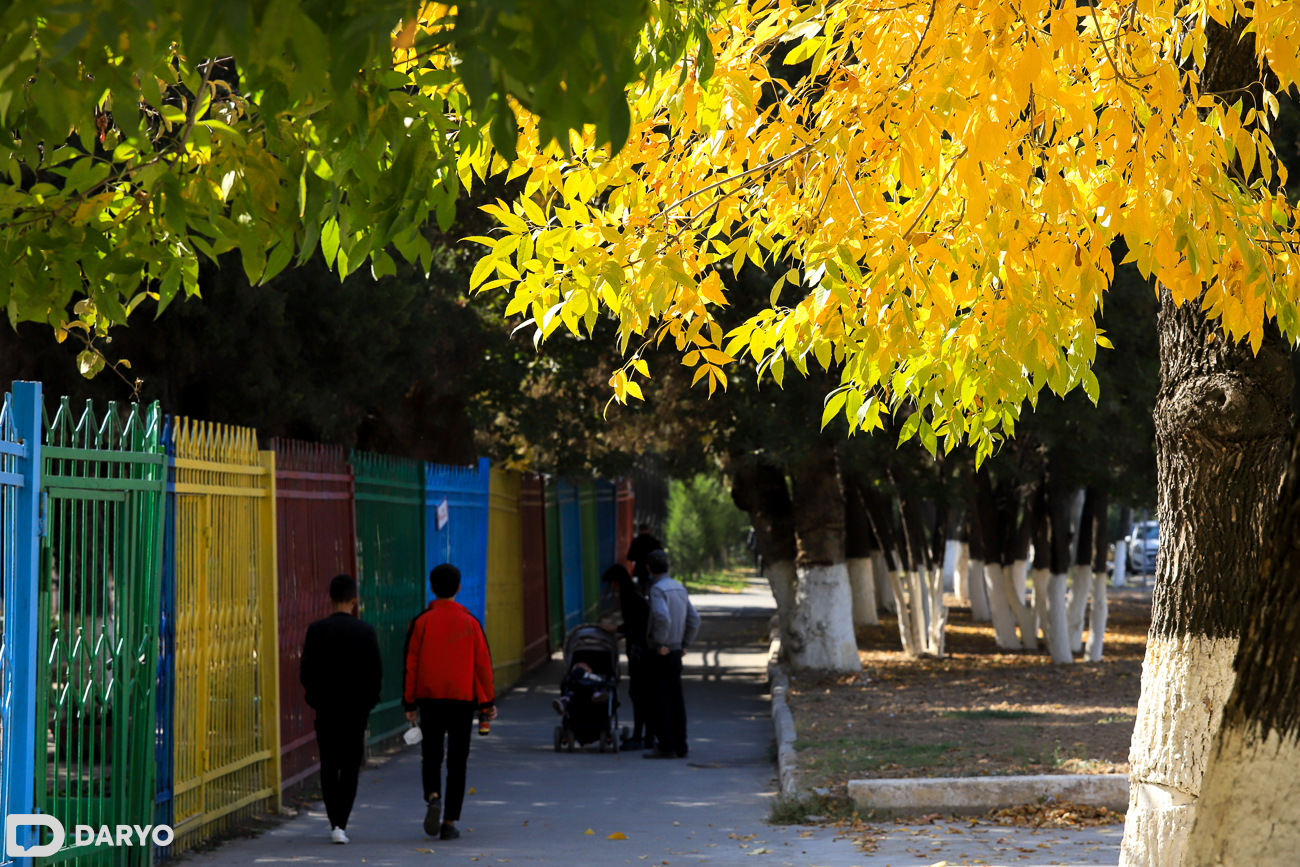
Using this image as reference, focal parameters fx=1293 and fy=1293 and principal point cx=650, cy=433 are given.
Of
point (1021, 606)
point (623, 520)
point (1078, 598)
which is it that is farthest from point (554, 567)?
point (623, 520)

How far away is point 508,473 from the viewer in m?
16.9

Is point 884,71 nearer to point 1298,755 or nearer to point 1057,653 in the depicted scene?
point 1298,755

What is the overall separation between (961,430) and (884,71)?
5.71 ft

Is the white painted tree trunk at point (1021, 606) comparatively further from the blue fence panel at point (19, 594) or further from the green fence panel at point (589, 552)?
the blue fence panel at point (19, 594)

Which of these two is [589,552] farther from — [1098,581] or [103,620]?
[103,620]

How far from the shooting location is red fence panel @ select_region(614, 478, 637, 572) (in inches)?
1255

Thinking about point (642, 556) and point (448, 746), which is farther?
point (642, 556)

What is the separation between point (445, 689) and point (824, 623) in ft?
29.7

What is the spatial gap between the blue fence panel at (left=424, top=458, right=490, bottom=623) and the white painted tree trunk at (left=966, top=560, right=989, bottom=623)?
14.9 meters

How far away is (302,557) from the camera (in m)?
9.28

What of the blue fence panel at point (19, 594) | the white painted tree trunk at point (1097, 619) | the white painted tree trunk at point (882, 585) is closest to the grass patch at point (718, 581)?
the white painted tree trunk at point (882, 585)

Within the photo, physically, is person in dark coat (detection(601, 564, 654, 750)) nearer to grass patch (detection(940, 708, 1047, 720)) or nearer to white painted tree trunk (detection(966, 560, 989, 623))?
grass patch (detection(940, 708, 1047, 720))

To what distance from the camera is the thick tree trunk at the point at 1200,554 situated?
17.6 feet

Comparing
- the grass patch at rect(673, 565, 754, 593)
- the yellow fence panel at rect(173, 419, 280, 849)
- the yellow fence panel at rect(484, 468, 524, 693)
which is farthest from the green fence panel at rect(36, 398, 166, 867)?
the grass patch at rect(673, 565, 754, 593)
